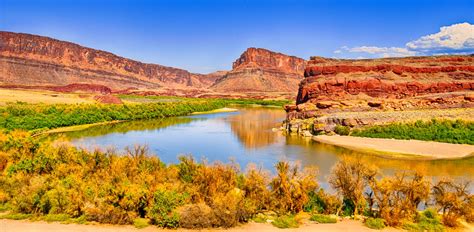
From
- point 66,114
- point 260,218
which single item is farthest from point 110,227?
point 66,114

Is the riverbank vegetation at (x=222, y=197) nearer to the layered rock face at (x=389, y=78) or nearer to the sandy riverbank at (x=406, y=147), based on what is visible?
the sandy riverbank at (x=406, y=147)

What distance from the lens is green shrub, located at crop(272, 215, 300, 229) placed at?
1542cm

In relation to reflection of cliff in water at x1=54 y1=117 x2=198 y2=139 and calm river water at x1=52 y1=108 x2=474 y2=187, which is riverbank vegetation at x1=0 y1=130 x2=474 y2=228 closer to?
calm river water at x1=52 y1=108 x2=474 y2=187

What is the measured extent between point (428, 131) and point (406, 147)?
22.1ft

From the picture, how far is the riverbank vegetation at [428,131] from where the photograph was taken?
1500 inches

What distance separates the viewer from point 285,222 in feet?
51.1

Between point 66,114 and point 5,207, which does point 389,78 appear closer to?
point 66,114

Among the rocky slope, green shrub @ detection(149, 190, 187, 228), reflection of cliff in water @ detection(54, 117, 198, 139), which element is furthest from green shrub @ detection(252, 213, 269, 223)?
reflection of cliff in water @ detection(54, 117, 198, 139)

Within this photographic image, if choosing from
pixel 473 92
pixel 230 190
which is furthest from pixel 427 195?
pixel 473 92

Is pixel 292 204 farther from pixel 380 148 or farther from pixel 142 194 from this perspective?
pixel 380 148

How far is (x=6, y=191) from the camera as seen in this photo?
17812mm

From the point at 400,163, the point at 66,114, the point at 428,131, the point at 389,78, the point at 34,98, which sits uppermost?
the point at 389,78

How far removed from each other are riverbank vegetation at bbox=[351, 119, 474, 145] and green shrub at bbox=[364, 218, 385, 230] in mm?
25895

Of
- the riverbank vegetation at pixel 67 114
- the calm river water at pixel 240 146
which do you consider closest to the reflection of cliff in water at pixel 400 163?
the calm river water at pixel 240 146
